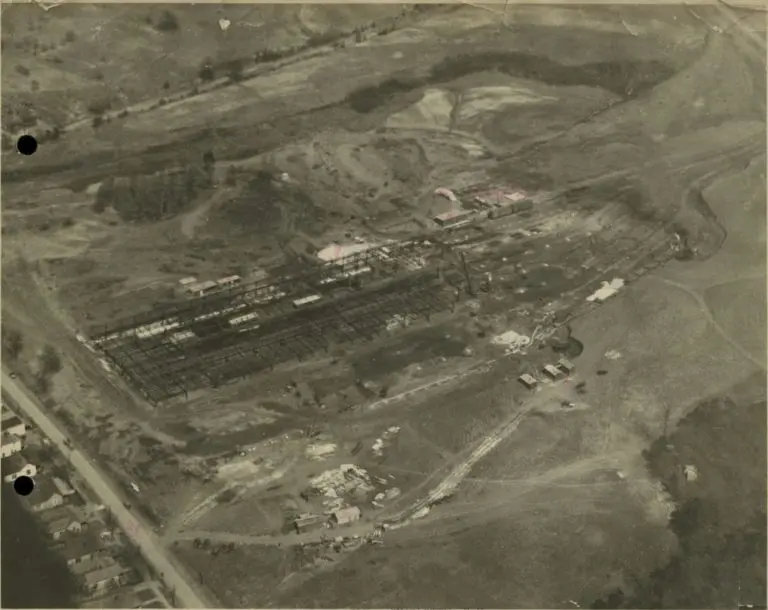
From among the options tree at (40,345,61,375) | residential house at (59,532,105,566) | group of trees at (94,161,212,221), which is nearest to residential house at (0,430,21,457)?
tree at (40,345,61,375)

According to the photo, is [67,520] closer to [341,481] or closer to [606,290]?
[341,481]

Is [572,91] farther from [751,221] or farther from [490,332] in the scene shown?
[490,332]

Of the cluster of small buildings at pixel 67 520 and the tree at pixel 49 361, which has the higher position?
the tree at pixel 49 361

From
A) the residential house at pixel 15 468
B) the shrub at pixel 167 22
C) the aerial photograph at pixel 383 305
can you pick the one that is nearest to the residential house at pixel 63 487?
the aerial photograph at pixel 383 305

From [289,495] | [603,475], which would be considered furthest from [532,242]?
[289,495]


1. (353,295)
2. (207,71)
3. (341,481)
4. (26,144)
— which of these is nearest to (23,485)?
(341,481)

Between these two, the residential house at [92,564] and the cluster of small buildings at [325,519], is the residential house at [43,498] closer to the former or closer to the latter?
the residential house at [92,564]
